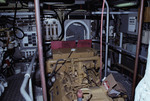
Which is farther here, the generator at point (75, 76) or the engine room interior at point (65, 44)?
the engine room interior at point (65, 44)

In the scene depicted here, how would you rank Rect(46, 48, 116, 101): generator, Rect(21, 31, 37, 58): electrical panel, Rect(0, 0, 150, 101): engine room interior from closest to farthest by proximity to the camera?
1. Rect(46, 48, 116, 101): generator
2. Rect(0, 0, 150, 101): engine room interior
3. Rect(21, 31, 37, 58): electrical panel

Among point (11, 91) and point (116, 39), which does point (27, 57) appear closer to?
point (11, 91)

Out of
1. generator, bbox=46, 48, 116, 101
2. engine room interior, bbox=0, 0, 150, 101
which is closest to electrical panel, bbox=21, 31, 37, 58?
engine room interior, bbox=0, 0, 150, 101

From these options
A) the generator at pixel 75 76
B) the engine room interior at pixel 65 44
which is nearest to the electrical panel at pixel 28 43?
the engine room interior at pixel 65 44

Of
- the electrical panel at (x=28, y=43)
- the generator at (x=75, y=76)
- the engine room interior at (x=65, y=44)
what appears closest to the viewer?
the generator at (x=75, y=76)

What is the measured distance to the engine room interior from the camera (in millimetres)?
2805

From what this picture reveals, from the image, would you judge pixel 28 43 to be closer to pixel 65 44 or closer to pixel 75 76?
pixel 65 44

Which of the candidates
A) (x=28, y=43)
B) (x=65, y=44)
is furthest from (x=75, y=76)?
(x=28, y=43)

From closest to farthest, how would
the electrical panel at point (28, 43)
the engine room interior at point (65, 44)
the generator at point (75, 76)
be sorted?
the generator at point (75, 76) < the engine room interior at point (65, 44) < the electrical panel at point (28, 43)

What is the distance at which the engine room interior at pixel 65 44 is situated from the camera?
280 cm

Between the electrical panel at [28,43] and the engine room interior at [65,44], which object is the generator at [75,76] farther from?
the electrical panel at [28,43]

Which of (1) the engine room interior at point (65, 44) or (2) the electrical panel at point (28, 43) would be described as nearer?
(1) the engine room interior at point (65, 44)

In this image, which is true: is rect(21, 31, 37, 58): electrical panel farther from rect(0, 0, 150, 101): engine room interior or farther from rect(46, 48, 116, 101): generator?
rect(46, 48, 116, 101): generator

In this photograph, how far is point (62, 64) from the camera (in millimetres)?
2742
